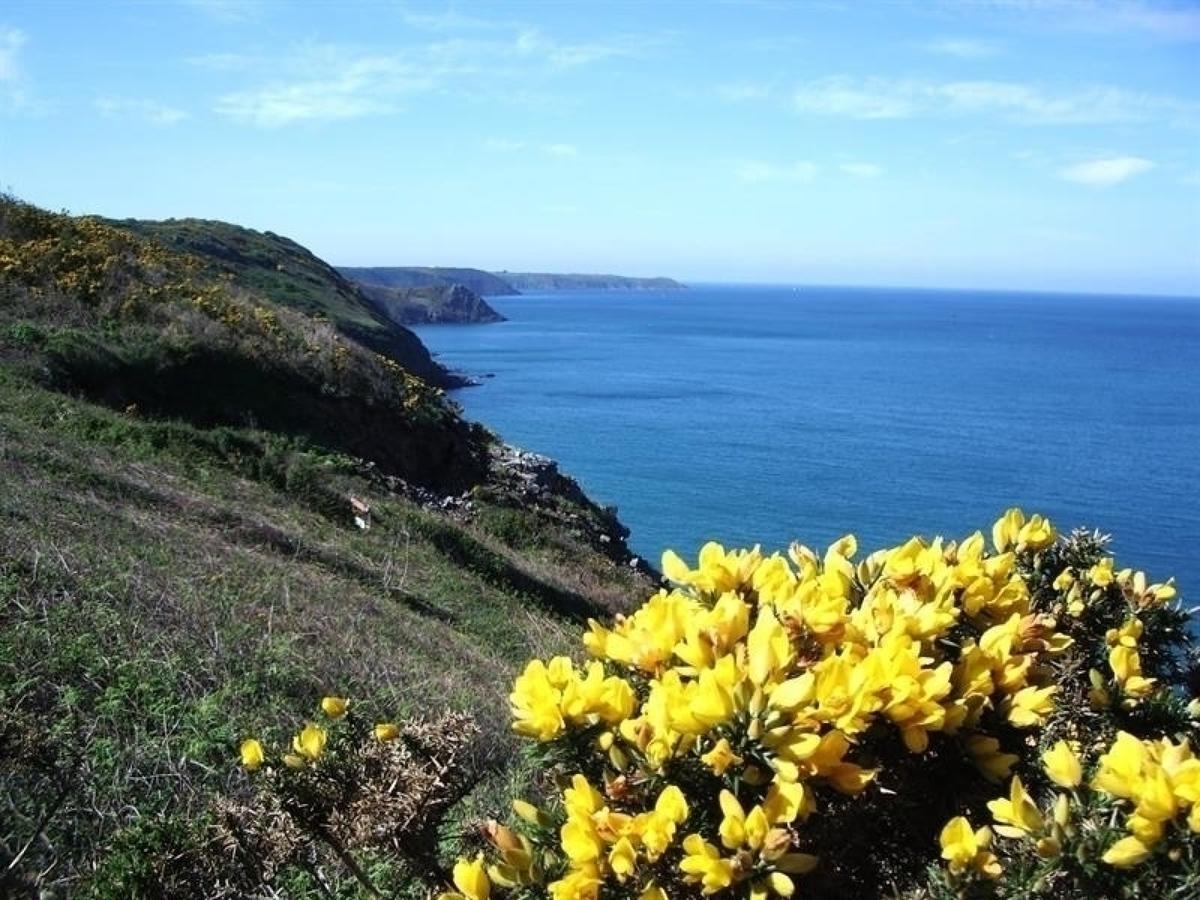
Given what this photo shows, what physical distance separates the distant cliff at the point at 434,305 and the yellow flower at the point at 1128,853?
127 meters

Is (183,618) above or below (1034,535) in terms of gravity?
below

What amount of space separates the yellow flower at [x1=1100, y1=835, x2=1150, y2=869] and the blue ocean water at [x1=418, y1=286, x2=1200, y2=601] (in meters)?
21.6

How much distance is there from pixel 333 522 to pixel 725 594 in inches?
451

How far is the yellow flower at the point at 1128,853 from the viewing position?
1604 millimetres

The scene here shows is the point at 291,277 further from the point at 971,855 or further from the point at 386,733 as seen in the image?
the point at 971,855

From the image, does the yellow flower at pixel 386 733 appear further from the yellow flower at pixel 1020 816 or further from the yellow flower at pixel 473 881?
the yellow flower at pixel 1020 816

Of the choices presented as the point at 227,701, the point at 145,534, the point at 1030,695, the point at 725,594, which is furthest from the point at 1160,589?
the point at 145,534

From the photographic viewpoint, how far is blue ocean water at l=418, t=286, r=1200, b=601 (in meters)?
34.6

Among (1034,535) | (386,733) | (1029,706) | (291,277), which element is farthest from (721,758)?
(291,277)

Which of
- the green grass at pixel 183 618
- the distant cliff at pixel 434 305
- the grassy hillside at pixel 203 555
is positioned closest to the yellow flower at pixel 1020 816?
the grassy hillside at pixel 203 555

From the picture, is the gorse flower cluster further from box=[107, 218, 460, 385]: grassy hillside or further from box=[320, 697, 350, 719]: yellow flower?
box=[107, 218, 460, 385]: grassy hillside

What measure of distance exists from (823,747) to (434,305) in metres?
135

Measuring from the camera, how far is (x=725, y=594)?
7.55 feet

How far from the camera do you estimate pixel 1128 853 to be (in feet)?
5.27
